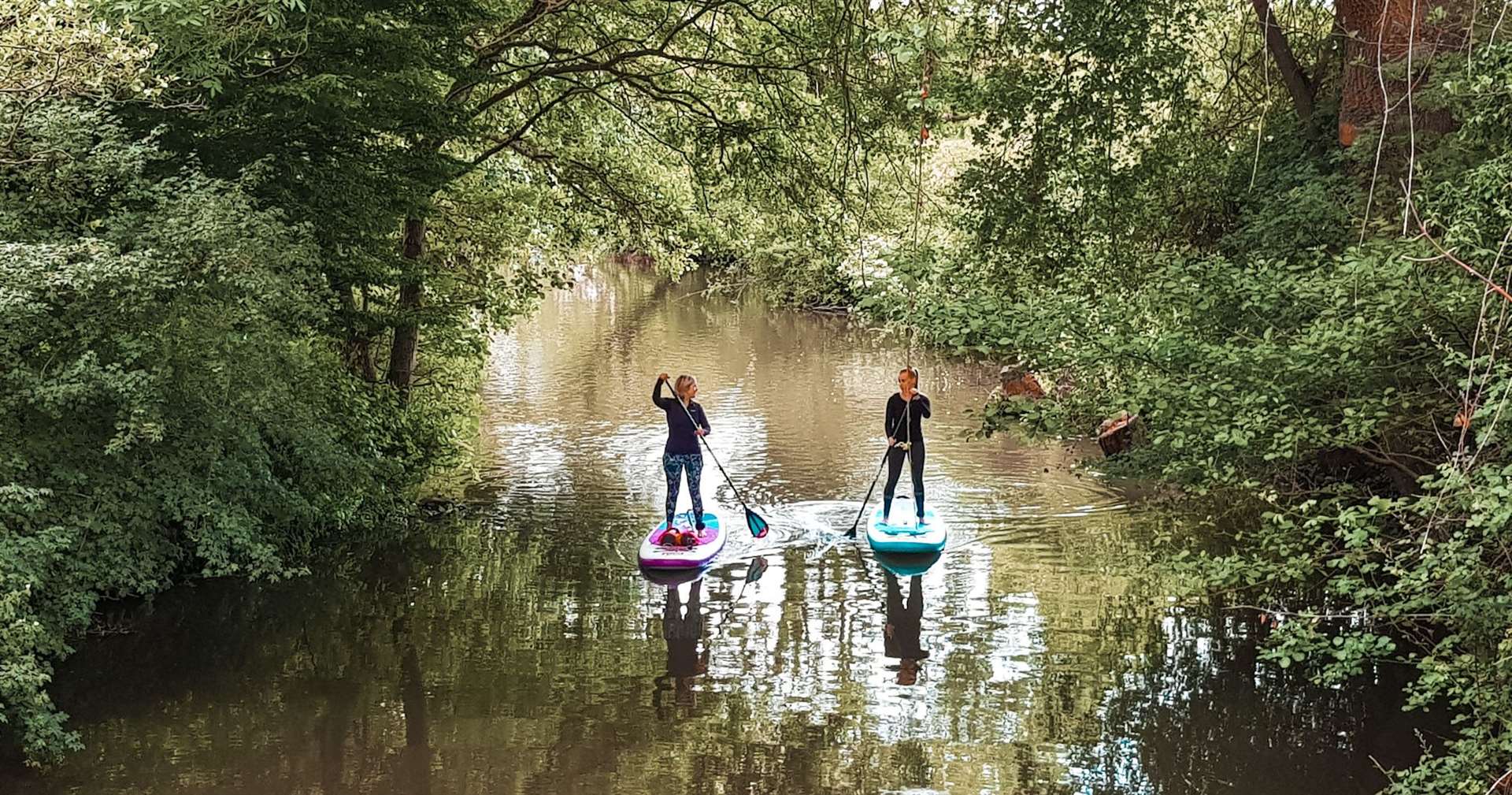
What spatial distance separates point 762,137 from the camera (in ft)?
44.7

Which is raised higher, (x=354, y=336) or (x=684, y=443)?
(x=354, y=336)

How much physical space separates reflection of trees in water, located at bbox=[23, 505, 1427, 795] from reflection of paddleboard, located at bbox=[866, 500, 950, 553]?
0.45 metres

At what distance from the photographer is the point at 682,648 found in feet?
30.2

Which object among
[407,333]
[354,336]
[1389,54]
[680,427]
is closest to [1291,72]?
[1389,54]

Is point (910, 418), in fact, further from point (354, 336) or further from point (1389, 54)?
point (354, 336)

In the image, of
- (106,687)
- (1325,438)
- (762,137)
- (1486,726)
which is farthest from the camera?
(762,137)

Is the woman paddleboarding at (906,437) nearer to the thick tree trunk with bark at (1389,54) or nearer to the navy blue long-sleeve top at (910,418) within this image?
the navy blue long-sleeve top at (910,418)

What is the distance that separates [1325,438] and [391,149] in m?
7.61

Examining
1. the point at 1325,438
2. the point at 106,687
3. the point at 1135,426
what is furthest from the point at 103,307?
the point at 1135,426

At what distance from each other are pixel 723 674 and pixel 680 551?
256 cm

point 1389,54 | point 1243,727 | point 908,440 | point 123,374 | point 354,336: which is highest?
point 1389,54

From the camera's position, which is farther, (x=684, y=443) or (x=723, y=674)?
(x=684, y=443)

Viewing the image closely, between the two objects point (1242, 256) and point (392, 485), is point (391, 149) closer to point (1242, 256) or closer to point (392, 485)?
point (392, 485)

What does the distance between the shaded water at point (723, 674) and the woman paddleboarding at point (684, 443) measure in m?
0.59
